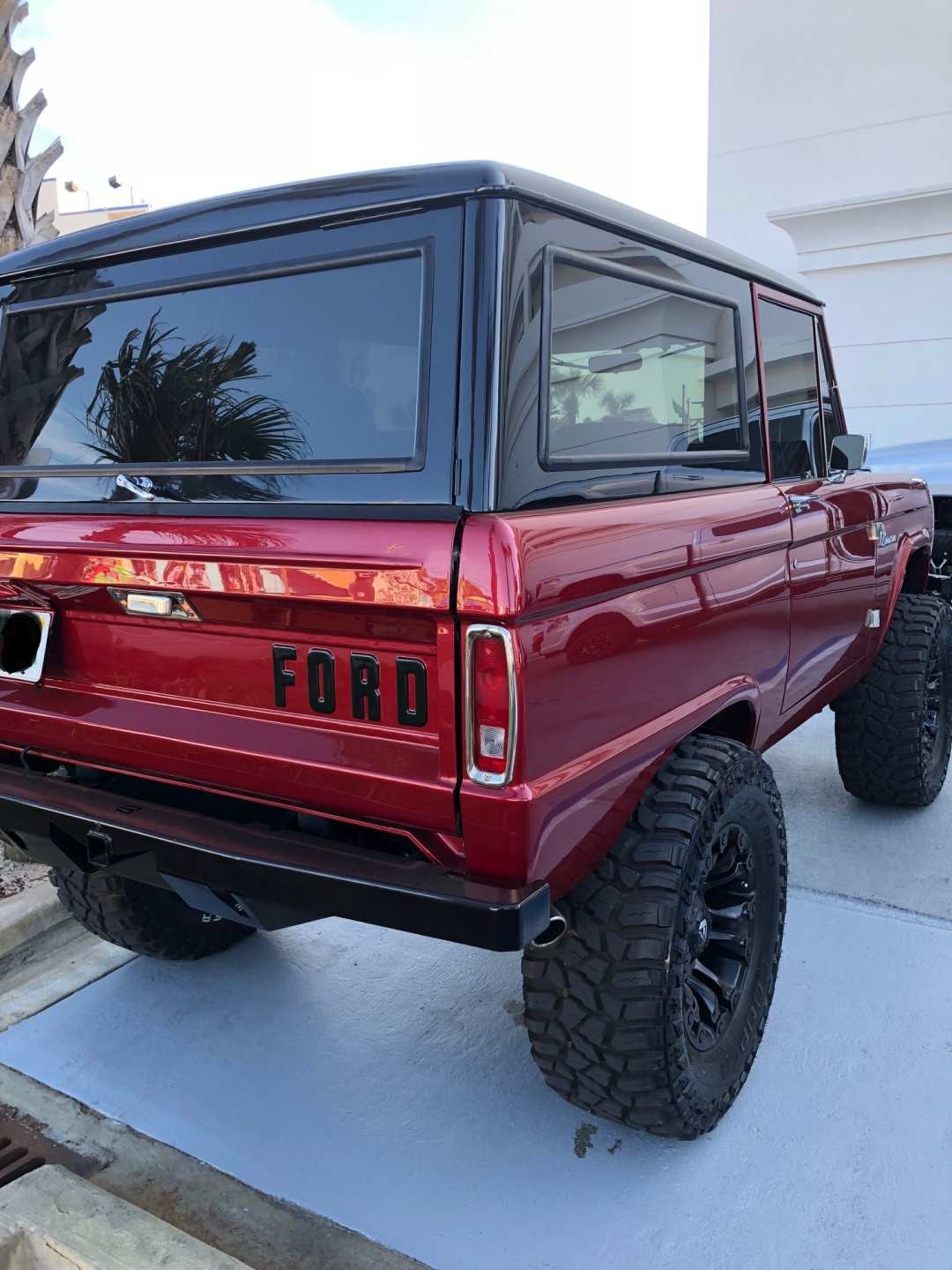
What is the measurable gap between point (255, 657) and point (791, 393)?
2.02m

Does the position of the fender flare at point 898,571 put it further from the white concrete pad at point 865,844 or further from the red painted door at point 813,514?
the white concrete pad at point 865,844

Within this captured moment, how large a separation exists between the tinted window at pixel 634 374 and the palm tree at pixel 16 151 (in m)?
3.63

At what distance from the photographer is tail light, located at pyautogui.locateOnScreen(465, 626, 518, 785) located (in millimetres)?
1679

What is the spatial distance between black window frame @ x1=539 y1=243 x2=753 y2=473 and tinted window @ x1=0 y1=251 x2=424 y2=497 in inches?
9.3

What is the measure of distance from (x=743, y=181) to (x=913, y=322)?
2.41m

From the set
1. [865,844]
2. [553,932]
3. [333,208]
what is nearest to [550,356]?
[333,208]

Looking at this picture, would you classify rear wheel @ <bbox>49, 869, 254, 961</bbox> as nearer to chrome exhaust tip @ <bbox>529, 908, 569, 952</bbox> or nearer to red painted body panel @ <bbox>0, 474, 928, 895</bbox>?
red painted body panel @ <bbox>0, 474, 928, 895</bbox>

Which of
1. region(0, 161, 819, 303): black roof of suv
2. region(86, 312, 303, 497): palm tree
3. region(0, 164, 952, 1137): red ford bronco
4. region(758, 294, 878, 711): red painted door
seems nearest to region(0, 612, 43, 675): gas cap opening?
region(0, 164, 952, 1137): red ford bronco

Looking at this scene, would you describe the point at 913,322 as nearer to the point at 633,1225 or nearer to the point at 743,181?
the point at 743,181

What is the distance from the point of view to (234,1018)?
279 cm

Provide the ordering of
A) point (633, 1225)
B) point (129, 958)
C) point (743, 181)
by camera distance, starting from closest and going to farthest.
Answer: point (633, 1225)
point (129, 958)
point (743, 181)

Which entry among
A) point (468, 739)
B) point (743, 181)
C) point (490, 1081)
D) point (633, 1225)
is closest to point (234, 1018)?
point (490, 1081)

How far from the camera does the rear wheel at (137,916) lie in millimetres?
2822

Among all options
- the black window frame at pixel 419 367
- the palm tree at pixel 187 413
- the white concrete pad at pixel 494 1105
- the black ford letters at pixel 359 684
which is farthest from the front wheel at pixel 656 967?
the palm tree at pixel 187 413
